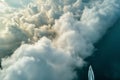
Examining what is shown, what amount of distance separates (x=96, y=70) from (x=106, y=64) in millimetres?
13301

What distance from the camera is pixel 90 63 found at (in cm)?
18875

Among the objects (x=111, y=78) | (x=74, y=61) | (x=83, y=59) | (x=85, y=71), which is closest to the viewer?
(x=111, y=78)

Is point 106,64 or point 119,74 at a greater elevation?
point 106,64

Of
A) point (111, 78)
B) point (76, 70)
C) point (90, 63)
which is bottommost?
point (111, 78)

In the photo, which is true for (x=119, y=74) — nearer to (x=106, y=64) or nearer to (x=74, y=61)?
(x=106, y=64)

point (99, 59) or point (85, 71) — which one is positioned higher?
point (99, 59)

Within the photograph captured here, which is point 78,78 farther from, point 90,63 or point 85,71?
point 90,63

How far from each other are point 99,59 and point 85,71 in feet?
86.0

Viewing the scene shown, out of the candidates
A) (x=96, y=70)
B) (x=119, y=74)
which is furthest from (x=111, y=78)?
(x=96, y=70)

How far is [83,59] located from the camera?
197875 millimetres

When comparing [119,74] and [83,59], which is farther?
[83,59]

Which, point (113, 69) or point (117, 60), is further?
point (117, 60)

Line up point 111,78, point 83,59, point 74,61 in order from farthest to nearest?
point 83,59, point 74,61, point 111,78

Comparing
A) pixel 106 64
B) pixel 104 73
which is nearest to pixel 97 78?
pixel 104 73
